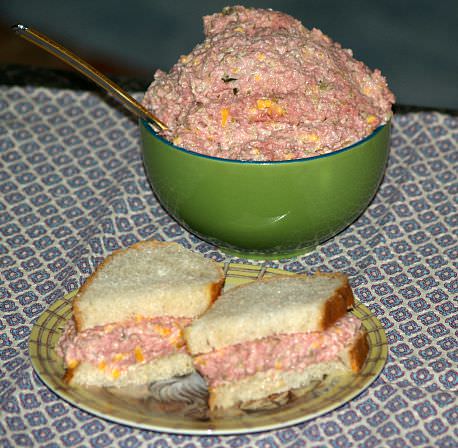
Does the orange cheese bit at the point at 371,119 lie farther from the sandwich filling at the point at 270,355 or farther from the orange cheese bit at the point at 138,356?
the orange cheese bit at the point at 138,356

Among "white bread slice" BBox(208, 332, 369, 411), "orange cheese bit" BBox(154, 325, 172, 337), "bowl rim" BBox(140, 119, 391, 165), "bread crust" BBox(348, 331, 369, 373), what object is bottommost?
"orange cheese bit" BBox(154, 325, 172, 337)

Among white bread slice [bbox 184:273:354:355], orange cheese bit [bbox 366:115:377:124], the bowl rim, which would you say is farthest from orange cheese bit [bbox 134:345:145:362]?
orange cheese bit [bbox 366:115:377:124]

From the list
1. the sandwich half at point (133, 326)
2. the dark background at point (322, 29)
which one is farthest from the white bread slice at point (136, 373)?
the dark background at point (322, 29)

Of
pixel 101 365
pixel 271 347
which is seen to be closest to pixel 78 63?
pixel 101 365

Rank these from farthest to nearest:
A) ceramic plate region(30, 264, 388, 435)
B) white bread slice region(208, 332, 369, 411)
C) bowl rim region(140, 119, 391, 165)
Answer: bowl rim region(140, 119, 391, 165) → white bread slice region(208, 332, 369, 411) → ceramic plate region(30, 264, 388, 435)

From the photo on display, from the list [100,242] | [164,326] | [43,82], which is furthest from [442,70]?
[164,326]

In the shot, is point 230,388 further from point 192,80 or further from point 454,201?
point 454,201

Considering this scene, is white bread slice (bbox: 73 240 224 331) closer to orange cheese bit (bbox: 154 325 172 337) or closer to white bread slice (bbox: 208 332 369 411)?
orange cheese bit (bbox: 154 325 172 337)
